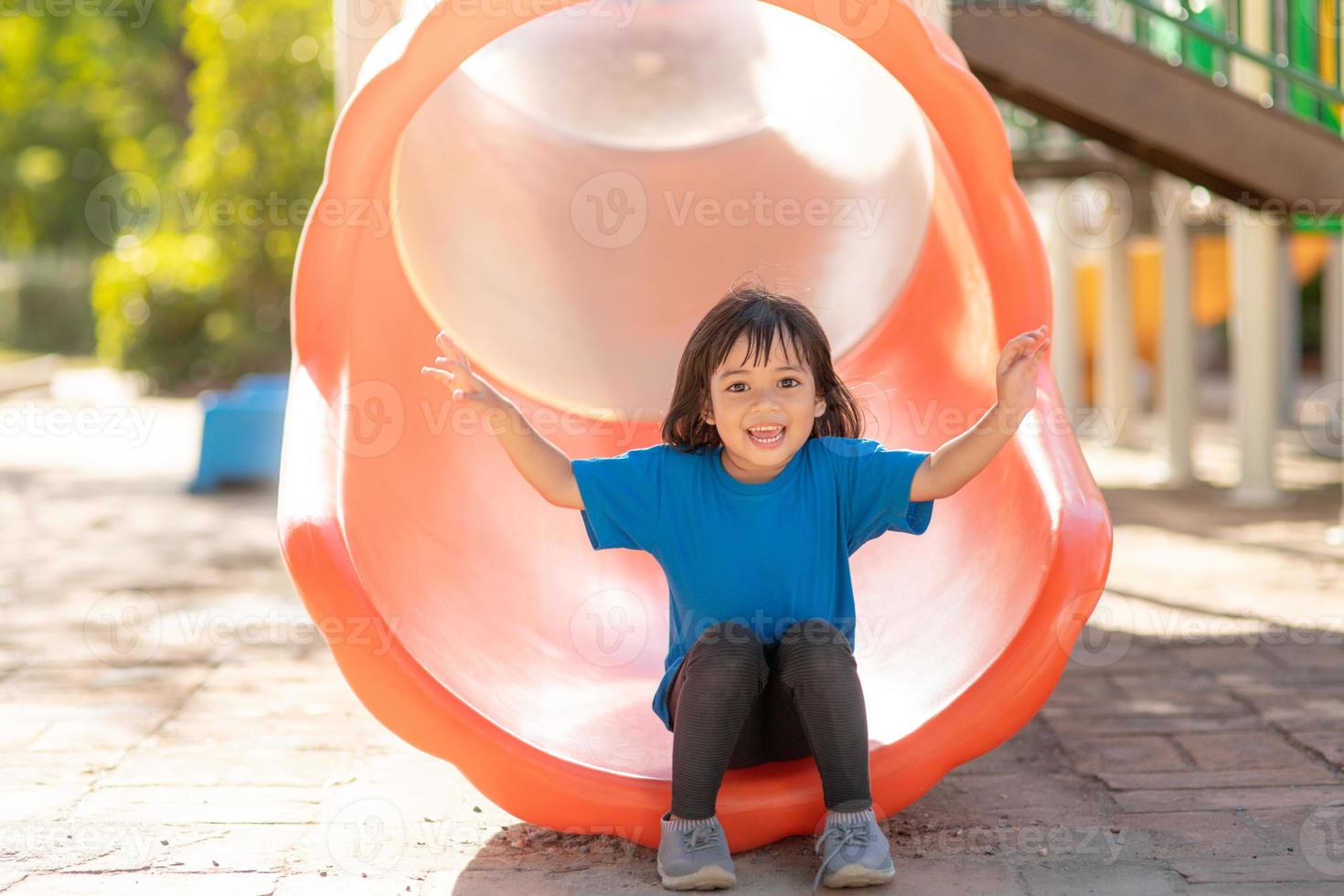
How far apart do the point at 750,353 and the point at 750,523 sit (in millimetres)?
280

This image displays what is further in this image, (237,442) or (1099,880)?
(237,442)

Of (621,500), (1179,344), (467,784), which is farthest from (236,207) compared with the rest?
(621,500)

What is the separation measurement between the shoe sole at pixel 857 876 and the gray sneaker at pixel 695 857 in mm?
153

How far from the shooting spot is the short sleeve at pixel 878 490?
2.40 m

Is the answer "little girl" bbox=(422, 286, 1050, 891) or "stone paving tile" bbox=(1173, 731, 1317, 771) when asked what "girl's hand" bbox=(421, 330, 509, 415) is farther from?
"stone paving tile" bbox=(1173, 731, 1317, 771)

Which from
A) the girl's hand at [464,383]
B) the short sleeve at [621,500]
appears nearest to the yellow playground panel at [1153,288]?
the short sleeve at [621,500]

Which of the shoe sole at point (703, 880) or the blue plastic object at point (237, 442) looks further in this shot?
the blue plastic object at point (237, 442)

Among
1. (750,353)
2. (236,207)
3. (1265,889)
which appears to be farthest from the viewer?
(236,207)

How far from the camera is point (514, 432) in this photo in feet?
7.52

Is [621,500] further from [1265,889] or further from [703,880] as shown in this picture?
[1265,889]

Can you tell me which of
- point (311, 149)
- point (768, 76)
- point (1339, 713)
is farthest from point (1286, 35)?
point (311, 149)

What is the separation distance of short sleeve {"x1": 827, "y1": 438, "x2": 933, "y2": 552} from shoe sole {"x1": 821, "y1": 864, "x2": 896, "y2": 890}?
0.55 m

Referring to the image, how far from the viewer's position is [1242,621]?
4.06 m

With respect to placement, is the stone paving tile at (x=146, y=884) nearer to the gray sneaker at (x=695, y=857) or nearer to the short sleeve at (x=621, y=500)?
the gray sneaker at (x=695, y=857)
